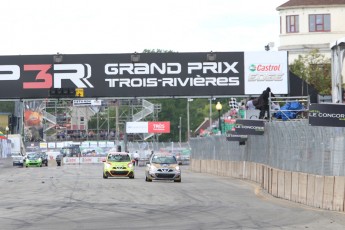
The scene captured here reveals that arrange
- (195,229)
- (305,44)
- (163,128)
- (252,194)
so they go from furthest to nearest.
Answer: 1. (163,128)
2. (305,44)
3. (252,194)
4. (195,229)

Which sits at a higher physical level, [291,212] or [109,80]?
[109,80]

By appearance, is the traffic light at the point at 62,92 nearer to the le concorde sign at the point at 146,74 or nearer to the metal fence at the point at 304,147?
the le concorde sign at the point at 146,74

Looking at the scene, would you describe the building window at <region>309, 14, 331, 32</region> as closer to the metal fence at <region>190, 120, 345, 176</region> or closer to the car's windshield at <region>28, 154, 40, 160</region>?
the car's windshield at <region>28, 154, 40, 160</region>

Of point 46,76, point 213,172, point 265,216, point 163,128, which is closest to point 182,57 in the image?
point 46,76

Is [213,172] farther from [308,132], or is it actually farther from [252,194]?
[308,132]

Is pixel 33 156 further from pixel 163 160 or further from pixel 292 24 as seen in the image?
pixel 163 160

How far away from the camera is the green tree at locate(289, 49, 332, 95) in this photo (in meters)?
64.4

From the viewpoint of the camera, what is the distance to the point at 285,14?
290 feet

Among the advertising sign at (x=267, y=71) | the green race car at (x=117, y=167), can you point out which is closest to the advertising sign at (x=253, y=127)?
the advertising sign at (x=267, y=71)

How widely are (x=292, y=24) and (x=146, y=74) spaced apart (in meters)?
46.2

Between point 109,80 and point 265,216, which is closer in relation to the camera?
point 265,216

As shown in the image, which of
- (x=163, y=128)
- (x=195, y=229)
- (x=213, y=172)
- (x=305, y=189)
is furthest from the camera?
(x=163, y=128)

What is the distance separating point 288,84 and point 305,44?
4282cm

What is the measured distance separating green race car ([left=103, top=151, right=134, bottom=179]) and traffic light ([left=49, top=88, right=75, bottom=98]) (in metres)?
3.82
